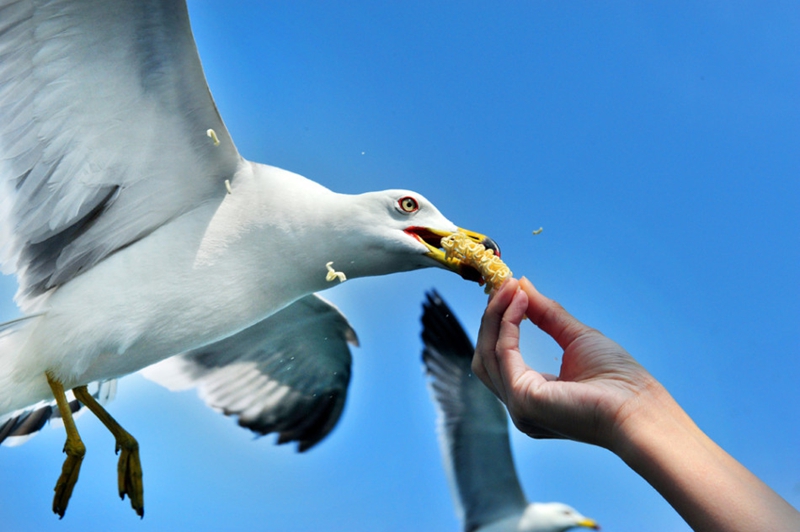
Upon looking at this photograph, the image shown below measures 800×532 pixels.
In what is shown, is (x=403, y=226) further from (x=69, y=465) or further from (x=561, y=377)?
(x=69, y=465)

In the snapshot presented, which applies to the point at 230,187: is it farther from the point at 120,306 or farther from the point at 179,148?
the point at 120,306

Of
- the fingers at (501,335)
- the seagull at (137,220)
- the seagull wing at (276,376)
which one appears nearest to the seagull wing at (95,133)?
the seagull at (137,220)

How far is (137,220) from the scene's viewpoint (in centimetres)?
218

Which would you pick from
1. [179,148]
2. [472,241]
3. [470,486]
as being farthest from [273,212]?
[470,486]

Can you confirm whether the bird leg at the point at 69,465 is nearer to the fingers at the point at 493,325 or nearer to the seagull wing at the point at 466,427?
the fingers at the point at 493,325

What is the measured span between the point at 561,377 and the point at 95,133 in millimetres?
1552

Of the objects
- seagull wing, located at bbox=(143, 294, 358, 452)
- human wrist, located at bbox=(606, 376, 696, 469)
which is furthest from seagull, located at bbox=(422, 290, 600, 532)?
human wrist, located at bbox=(606, 376, 696, 469)

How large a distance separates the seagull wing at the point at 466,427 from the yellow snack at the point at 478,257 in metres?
2.30

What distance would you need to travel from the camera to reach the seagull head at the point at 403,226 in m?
2.04

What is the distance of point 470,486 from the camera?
495 centimetres

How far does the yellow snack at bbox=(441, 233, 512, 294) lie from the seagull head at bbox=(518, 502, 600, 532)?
14.3 ft

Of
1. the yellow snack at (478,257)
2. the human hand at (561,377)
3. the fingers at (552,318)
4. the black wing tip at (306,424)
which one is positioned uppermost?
the yellow snack at (478,257)

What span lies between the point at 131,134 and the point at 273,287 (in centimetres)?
64

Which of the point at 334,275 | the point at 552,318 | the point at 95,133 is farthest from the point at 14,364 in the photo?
the point at 552,318
